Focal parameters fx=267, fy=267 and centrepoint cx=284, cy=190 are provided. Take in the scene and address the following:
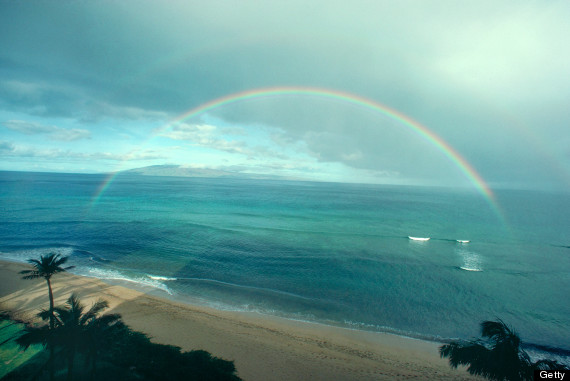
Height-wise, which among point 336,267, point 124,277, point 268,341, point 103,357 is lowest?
point 124,277

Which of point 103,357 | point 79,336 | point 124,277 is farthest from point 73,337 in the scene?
point 124,277

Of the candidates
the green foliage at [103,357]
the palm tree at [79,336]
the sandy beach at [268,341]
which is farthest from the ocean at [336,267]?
the palm tree at [79,336]

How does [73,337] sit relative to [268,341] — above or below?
above

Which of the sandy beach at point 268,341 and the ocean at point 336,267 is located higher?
the ocean at point 336,267

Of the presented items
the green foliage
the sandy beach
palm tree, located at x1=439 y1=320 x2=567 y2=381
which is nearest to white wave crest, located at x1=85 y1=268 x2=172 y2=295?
Answer: the sandy beach

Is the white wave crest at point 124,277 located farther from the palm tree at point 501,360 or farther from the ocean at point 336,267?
the palm tree at point 501,360

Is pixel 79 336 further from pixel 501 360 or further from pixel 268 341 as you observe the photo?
pixel 501 360

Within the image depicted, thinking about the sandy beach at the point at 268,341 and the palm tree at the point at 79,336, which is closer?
the palm tree at the point at 79,336

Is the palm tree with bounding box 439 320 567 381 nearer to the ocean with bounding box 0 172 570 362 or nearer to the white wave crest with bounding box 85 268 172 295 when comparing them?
the ocean with bounding box 0 172 570 362
